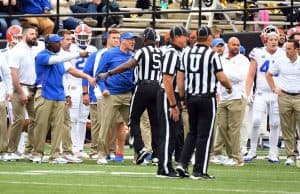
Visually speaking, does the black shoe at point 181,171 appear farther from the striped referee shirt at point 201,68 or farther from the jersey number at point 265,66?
the jersey number at point 265,66

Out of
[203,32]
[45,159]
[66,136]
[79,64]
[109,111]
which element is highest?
[203,32]

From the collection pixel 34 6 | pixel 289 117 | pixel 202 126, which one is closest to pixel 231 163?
pixel 289 117

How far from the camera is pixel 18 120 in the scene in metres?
22.0

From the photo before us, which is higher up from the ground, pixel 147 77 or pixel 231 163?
pixel 147 77

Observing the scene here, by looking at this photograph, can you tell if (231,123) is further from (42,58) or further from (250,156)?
(42,58)

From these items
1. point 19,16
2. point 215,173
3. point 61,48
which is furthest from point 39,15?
point 215,173

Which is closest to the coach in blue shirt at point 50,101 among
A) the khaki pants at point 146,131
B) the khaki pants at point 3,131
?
the khaki pants at point 3,131

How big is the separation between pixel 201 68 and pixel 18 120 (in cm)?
508

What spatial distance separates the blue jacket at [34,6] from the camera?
28.7m

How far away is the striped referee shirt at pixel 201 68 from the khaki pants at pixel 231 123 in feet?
13.5

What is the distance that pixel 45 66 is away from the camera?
21500mm

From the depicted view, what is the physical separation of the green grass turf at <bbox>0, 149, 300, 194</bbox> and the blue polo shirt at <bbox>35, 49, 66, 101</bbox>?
116 cm

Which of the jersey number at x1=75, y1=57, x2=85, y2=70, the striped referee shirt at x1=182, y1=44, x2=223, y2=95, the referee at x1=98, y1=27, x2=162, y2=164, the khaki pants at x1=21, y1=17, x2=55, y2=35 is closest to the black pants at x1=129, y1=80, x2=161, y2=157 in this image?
the referee at x1=98, y1=27, x2=162, y2=164

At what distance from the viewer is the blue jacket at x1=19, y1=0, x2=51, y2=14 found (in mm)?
28656
